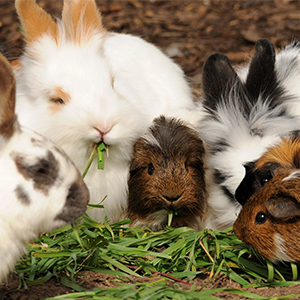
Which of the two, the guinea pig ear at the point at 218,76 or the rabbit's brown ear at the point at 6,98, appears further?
the guinea pig ear at the point at 218,76

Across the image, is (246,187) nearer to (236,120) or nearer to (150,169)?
(236,120)

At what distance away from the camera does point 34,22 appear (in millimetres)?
3566

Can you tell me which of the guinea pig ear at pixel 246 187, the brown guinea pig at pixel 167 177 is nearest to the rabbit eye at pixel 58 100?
the brown guinea pig at pixel 167 177

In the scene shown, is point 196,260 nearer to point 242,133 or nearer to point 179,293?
point 179,293

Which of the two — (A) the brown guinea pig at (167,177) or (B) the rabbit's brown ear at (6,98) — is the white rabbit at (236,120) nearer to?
(A) the brown guinea pig at (167,177)

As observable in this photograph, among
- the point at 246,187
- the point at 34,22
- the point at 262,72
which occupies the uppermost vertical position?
the point at 34,22

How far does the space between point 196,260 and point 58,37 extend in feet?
6.65

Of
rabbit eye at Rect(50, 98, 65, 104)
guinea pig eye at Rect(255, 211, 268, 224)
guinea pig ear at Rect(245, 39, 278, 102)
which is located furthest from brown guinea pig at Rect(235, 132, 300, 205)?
rabbit eye at Rect(50, 98, 65, 104)

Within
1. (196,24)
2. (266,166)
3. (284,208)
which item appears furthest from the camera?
(196,24)

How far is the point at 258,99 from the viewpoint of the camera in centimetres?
368

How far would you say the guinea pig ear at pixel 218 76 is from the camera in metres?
3.76

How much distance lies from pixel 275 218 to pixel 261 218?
0.29ft

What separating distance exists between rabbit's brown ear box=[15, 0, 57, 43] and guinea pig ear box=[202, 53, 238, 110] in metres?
1.29

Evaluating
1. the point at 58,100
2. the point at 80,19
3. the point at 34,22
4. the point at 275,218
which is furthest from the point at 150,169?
the point at 34,22
